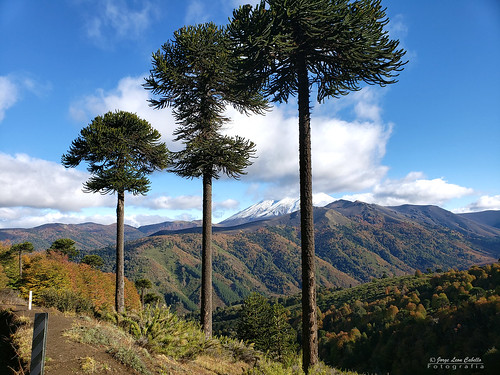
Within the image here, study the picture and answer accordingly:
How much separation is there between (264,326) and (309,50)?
103 ft

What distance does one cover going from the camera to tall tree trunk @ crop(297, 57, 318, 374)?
8.79 meters

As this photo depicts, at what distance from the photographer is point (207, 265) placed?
42.0 feet

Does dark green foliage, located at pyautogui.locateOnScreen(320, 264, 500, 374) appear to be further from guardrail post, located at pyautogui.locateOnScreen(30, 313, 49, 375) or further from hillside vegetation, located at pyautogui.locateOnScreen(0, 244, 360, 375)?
guardrail post, located at pyautogui.locateOnScreen(30, 313, 49, 375)

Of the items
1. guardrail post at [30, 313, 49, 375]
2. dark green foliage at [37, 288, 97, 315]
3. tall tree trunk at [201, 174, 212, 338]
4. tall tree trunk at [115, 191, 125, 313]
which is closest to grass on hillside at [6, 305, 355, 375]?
tall tree trunk at [201, 174, 212, 338]

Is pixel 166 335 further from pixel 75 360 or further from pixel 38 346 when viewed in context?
pixel 38 346

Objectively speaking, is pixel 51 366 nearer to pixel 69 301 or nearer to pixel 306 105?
pixel 306 105

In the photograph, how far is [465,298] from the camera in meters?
73.8

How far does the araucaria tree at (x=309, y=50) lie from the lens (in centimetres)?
876

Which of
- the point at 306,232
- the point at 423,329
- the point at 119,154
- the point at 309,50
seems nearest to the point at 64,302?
the point at 119,154

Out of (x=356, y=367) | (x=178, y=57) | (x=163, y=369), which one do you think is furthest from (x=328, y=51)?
(x=356, y=367)

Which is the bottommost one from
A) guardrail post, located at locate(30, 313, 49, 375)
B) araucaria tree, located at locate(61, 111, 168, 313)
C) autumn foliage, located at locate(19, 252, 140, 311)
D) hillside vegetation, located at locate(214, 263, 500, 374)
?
hillside vegetation, located at locate(214, 263, 500, 374)

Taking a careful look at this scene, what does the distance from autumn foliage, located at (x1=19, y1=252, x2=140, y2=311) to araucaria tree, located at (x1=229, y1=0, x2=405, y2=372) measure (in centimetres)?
1207

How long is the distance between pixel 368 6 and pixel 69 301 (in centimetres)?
1879

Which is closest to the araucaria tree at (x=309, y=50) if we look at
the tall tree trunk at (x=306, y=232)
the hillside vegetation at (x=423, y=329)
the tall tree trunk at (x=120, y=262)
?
the tall tree trunk at (x=306, y=232)
